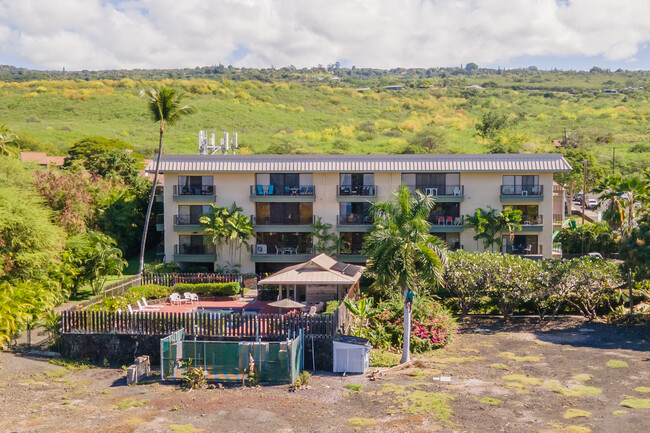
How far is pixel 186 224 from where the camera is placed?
49.2 meters

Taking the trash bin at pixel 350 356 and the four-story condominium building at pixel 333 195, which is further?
the four-story condominium building at pixel 333 195

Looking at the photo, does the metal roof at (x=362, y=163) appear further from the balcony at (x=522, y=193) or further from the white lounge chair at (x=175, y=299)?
the white lounge chair at (x=175, y=299)

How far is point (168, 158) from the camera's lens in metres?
48.7

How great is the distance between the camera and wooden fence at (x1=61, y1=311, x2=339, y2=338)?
90.6ft

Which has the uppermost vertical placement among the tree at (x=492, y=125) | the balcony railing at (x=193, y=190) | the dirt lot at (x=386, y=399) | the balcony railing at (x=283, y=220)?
the tree at (x=492, y=125)

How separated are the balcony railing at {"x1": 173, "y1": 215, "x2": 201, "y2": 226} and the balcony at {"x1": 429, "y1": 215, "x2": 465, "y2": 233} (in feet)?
55.9

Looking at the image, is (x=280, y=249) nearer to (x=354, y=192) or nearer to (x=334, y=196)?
(x=334, y=196)

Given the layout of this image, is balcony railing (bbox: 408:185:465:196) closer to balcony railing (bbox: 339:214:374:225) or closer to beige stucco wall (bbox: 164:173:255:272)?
balcony railing (bbox: 339:214:374:225)

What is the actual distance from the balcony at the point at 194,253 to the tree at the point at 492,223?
1849 cm

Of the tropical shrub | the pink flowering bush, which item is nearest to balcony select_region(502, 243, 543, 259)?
the pink flowering bush

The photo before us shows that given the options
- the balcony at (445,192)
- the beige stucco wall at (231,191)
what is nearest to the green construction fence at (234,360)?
A: the beige stucco wall at (231,191)

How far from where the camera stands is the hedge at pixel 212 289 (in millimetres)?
41719

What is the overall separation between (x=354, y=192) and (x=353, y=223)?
224 centimetres

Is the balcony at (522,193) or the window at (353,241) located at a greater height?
the balcony at (522,193)
